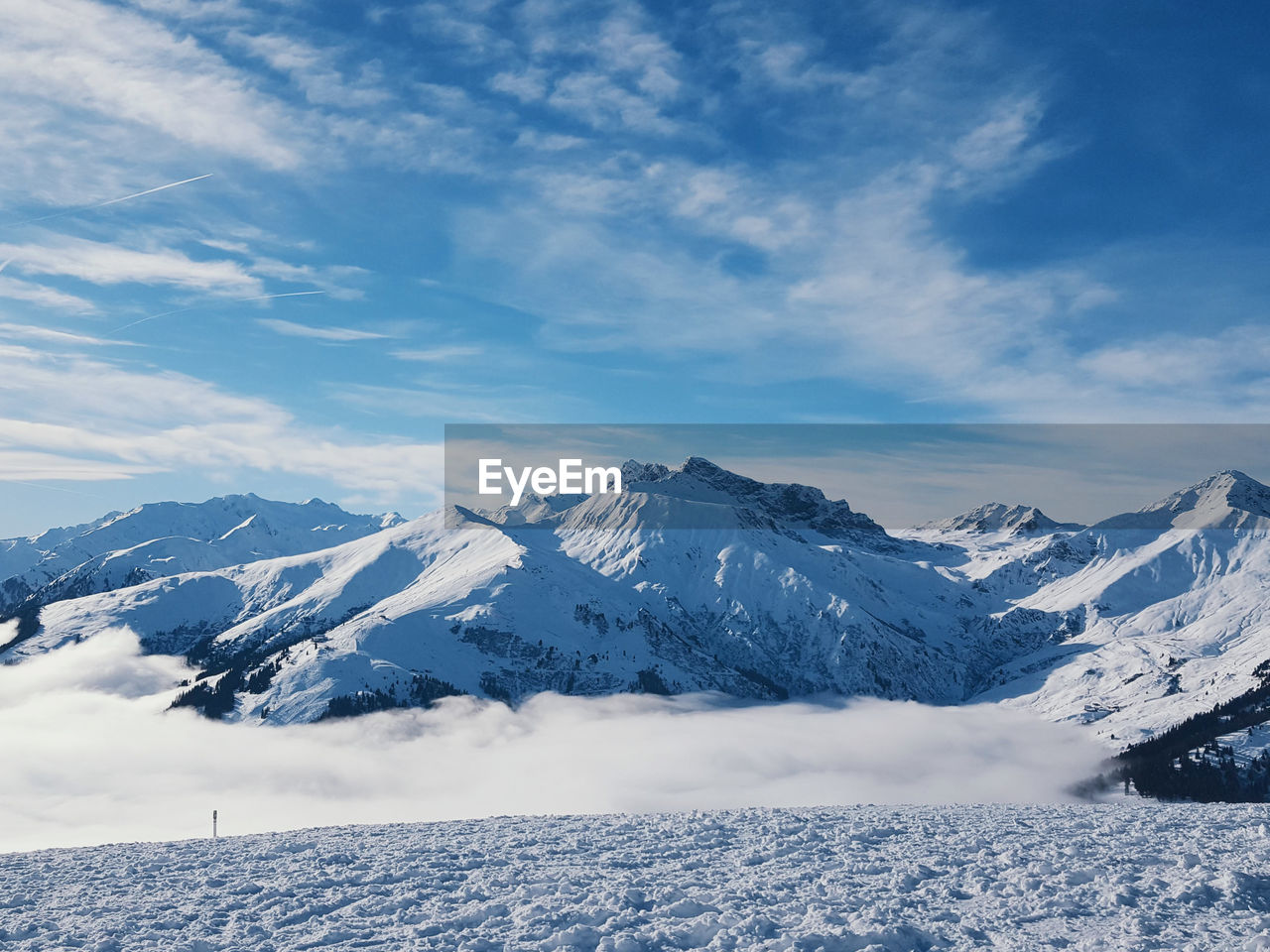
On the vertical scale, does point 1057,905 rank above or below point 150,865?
above

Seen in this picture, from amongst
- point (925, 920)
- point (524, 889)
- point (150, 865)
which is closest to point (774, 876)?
point (925, 920)

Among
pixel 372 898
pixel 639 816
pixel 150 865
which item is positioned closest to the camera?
pixel 372 898

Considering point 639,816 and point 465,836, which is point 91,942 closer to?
point 465,836

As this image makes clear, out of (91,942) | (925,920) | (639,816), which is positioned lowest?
(639,816)

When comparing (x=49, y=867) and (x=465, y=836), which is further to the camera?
(x=465, y=836)

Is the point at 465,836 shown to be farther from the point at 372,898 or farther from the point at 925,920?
the point at 925,920

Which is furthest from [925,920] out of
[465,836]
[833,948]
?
[465,836]

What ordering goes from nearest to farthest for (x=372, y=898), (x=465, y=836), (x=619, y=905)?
(x=619, y=905) → (x=372, y=898) → (x=465, y=836)
